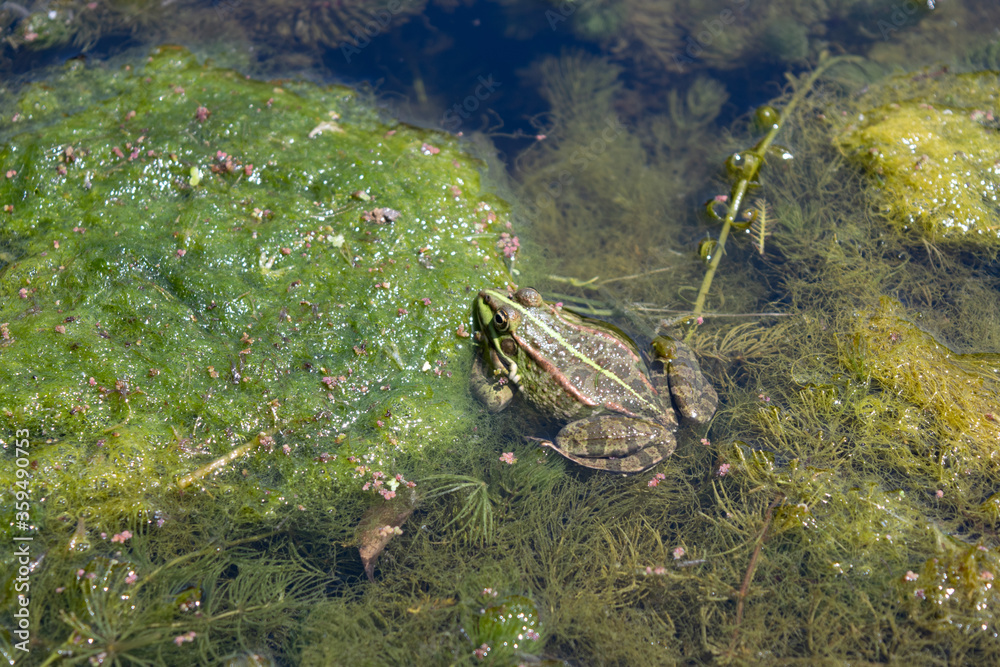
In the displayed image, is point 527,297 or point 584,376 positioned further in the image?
point 527,297

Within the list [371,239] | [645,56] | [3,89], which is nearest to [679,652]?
[371,239]

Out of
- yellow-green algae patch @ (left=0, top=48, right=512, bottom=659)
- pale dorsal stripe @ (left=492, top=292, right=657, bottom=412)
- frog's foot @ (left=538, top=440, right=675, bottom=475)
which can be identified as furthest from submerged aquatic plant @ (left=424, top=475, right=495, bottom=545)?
pale dorsal stripe @ (left=492, top=292, right=657, bottom=412)
